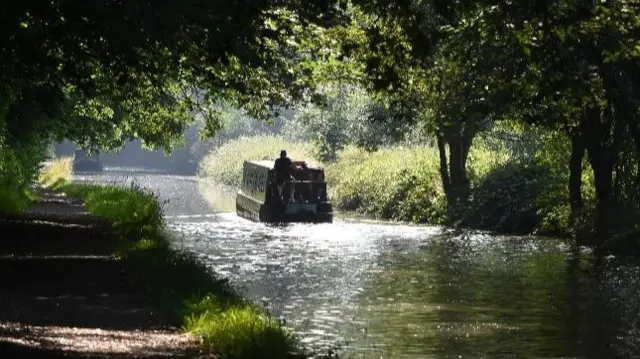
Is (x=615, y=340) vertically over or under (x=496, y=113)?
under

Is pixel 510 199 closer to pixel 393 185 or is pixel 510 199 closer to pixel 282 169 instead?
pixel 393 185

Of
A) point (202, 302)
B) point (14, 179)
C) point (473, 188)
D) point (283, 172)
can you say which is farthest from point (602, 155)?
point (14, 179)

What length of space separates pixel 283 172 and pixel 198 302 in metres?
30.1

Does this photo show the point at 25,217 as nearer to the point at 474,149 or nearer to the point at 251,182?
the point at 251,182

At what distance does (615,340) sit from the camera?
54.2 feet

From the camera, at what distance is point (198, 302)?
1593cm

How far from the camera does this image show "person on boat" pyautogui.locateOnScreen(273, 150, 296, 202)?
45.9 meters

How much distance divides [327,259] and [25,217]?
424 inches

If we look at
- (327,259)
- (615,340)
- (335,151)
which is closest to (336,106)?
(335,151)

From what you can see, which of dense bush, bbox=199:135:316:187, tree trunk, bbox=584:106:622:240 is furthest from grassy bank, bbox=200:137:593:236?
dense bush, bbox=199:135:316:187

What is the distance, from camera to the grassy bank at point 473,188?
1484 inches

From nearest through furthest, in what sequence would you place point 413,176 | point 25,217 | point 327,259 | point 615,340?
point 615,340 < point 327,259 < point 25,217 < point 413,176

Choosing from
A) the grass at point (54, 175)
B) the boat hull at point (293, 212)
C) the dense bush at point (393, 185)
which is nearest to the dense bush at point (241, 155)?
the grass at point (54, 175)

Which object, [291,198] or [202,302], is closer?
[202,302]
